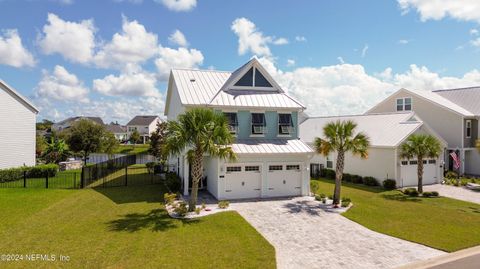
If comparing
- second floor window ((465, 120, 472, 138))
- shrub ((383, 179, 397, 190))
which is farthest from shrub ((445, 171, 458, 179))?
shrub ((383, 179, 397, 190))

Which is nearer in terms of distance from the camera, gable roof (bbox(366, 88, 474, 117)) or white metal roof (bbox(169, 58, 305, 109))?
white metal roof (bbox(169, 58, 305, 109))

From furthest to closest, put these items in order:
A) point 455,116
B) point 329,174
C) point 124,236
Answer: point 455,116 → point 329,174 → point 124,236

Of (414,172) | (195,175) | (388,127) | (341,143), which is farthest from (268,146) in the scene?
(414,172)

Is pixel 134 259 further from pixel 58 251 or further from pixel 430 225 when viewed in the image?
pixel 430 225

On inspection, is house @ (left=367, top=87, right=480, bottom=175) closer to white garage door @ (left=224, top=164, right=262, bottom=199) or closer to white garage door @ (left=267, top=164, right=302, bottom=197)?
white garage door @ (left=267, top=164, right=302, bottom=197)

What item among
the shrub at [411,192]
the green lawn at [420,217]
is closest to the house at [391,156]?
the shrub at [411,192]

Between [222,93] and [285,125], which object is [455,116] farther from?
[222,93]

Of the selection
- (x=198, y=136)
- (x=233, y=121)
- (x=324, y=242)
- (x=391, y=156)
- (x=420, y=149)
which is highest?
(x=233, y=121)

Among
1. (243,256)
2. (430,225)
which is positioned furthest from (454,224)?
(243,256)
